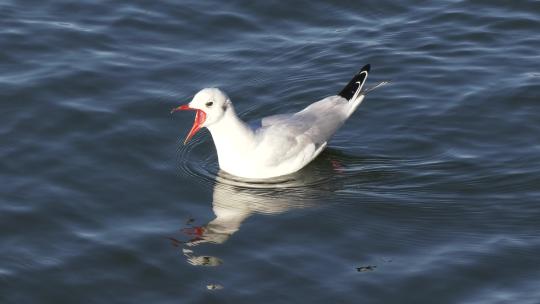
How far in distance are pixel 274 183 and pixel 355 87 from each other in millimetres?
1767

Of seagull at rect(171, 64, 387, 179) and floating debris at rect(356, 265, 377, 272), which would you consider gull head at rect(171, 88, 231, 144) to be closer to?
seagull at rect(171, 64, 387, 179)

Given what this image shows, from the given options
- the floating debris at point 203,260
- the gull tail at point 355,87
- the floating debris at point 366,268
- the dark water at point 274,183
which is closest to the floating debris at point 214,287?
the dark water at point 274,183

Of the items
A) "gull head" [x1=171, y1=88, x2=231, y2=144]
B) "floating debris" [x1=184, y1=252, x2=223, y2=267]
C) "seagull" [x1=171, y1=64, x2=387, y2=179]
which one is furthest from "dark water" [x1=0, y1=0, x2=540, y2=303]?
"gull head" [x1=171, y1=88, x2=231, y2=144]

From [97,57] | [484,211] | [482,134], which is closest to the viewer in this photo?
[484,211]

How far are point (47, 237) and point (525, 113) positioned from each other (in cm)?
583

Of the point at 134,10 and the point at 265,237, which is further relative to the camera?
the point at 134,10

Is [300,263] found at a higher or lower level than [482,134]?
lower

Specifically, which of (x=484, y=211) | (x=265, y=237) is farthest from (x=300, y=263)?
(x=484, y=211)

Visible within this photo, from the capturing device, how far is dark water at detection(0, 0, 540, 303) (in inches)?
385

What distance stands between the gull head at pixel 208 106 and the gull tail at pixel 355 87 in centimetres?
173

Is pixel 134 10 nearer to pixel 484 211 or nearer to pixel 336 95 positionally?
pixel 336 95

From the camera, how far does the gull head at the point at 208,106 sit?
11406mm

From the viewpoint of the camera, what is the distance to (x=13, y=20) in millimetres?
14992

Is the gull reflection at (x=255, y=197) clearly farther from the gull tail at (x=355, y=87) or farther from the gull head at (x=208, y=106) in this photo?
the gull tail at (x=355, y=87)
